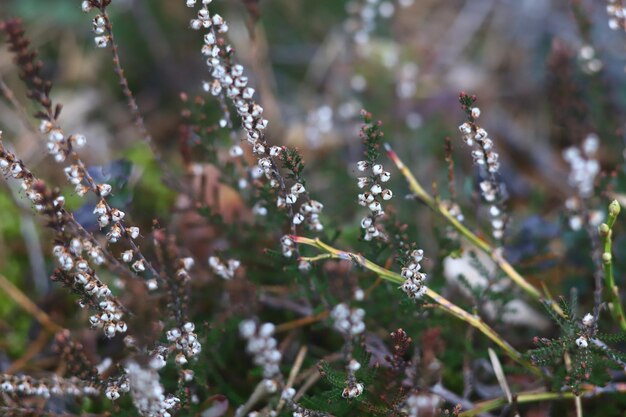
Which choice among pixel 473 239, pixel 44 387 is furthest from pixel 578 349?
pixel 44 387

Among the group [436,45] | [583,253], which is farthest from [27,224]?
[436,45]

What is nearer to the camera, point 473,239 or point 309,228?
point 309,228

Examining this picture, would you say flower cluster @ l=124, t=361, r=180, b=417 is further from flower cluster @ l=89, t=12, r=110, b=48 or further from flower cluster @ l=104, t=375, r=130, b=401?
flower cluster @ l=89, t=12, r=110, b=48

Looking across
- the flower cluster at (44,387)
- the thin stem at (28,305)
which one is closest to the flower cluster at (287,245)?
the flower cluster at (44,387)

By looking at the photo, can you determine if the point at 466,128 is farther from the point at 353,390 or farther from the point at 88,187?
the point at 88,187

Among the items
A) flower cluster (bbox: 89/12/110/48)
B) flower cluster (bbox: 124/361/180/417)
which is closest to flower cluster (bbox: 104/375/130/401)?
flower cluster (bbox: 124/361/180/417)

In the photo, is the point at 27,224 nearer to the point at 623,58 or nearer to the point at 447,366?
the point at 447,366

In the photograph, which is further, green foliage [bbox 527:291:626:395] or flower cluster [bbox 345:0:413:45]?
flower cluster [bbox 345:0:413:45]
